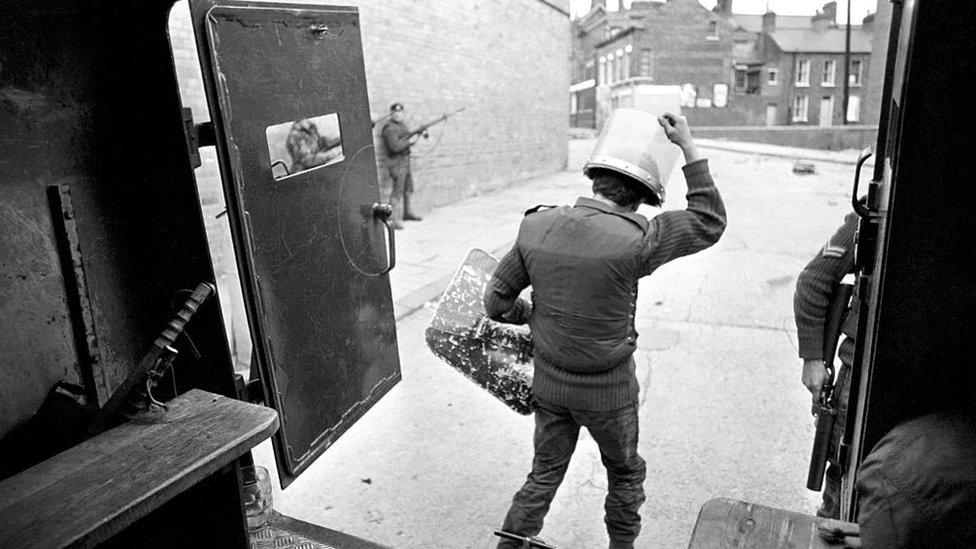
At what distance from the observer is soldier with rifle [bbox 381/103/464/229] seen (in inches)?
407

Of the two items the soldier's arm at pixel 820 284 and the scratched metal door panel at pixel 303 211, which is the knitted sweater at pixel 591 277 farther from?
the scratched metal door panel at pixel 303 211

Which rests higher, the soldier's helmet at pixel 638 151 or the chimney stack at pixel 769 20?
the chimney stack at pixel 769 20

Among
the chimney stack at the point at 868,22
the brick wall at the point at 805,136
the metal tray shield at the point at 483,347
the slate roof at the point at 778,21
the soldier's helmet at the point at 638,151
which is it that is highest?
the slate roof at the point at 778,21

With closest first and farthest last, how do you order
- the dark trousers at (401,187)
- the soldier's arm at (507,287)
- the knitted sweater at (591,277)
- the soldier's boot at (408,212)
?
the knitted sweater at (591,277)
the soldier's arm at (507,287)
the dark trousers at (401,187)
the soldier's boot at (408,212)

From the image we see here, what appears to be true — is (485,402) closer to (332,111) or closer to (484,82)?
(332,111)

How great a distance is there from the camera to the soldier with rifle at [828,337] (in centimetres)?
268

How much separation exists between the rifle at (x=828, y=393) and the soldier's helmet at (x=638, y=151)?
854mm

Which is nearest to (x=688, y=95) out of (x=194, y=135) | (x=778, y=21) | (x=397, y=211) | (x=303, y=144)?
(x=778, y=21)

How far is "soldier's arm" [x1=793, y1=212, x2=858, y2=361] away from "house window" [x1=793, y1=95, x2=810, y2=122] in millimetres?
57438

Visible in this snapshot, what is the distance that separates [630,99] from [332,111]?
3800 cm

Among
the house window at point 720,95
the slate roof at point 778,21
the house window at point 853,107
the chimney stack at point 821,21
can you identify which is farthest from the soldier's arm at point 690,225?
the slate roof at point 778,21

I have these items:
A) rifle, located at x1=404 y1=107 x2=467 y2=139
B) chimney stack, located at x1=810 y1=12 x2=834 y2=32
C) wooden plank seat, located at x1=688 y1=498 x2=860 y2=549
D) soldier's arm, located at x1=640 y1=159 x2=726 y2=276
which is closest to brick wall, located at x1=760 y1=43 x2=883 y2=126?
chimney stack, located at x1=810 y1=12 x2=834 y2=32

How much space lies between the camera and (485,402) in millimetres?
4734

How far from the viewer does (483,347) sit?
2.83 meters
